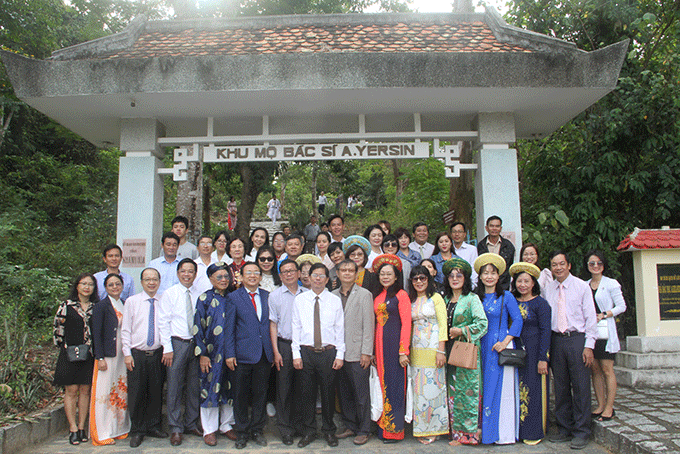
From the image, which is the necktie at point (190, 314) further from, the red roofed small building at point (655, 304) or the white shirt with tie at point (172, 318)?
the red roofed small building at point (655, 304)

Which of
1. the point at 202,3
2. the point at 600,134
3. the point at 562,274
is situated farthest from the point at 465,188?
the point at 202,3

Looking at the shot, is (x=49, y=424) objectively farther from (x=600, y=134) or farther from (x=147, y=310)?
(x=600, y=134)

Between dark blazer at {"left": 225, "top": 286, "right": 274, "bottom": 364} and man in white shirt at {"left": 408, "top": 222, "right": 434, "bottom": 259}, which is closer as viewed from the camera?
dark blazer at {"left": 225, "top": 286, "right": 274, "bottom": 364}

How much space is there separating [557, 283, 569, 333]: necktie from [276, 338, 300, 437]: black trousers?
2529 millimetres

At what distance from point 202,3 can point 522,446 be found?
13.2 metres

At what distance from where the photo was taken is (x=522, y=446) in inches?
185

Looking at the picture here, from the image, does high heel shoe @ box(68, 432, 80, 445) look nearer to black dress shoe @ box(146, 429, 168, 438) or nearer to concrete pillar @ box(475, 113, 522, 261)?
black dress shoe @ box(146, 429, 168, 438)

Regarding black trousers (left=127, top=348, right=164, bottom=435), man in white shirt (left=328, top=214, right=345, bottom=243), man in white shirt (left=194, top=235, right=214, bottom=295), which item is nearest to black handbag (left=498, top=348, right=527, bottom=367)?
man in white shirt (left=328, top=214, right=345, bottom=243)

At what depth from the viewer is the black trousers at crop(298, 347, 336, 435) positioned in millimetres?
4797

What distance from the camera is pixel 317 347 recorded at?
479 cm

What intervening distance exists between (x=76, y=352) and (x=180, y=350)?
94cm

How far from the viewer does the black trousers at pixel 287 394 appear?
488 centimetres

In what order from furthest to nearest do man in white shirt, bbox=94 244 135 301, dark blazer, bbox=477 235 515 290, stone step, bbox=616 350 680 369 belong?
1. stone step, bbox=616 350 680 369
2. dark blazer, bbox=477 235 515 290
3. man in white shirt, bbox=94 244 135 301

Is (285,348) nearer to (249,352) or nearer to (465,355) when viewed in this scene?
(249,352)
